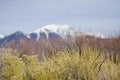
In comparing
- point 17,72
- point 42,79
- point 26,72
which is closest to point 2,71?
point 17,72

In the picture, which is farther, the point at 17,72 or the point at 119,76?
the point at 17,72

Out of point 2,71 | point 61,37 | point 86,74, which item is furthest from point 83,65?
point 61,37

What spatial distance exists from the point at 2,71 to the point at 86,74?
274 centimetres

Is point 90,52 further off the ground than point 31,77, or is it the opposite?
point 90,52

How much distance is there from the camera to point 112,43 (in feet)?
61.0

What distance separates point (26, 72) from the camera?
915cm

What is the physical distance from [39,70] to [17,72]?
123 cm

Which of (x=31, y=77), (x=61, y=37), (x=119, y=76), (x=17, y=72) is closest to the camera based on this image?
(x=119, y=76)

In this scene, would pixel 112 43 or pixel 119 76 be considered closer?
pixel 119 76

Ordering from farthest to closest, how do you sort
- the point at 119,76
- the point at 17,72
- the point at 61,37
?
the point at 61,37
the point at 17,72
the point at 119,76

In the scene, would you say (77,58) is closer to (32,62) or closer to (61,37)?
(32,62)

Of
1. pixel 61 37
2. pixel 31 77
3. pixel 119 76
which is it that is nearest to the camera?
pixel 119 76

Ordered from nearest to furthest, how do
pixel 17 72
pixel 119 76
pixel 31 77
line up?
pixel 119 76 < pixel 31 77 < pixel 17 72

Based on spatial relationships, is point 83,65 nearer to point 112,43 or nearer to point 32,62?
point 32,62
